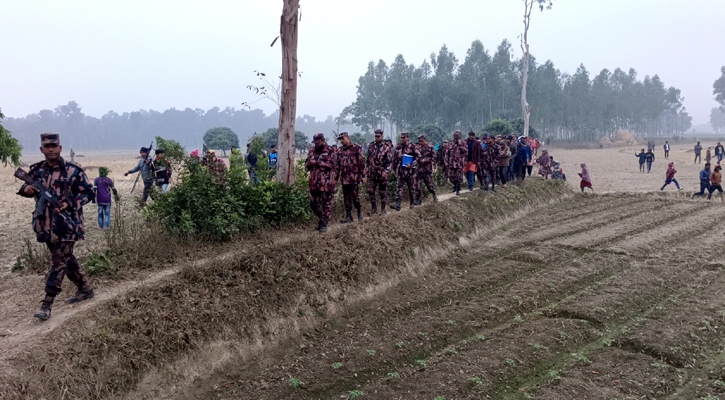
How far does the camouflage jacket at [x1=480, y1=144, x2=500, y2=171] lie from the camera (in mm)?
14320

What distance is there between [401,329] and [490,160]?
361 inches

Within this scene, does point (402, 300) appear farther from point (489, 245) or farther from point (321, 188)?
point (489, 245)

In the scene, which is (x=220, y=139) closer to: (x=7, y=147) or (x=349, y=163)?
(x=7, y=147)

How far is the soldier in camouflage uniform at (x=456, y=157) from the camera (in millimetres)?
13258

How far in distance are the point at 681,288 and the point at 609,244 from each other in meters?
2.81

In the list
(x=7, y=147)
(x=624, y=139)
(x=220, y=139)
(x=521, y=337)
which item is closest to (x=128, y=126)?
(x=220, y=139)

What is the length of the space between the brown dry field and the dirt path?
0.08ft

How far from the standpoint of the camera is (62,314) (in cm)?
542

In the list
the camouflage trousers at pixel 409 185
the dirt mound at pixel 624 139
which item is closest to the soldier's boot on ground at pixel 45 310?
the camouflage trousers at pixel 409 185

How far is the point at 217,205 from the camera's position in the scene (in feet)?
25.9

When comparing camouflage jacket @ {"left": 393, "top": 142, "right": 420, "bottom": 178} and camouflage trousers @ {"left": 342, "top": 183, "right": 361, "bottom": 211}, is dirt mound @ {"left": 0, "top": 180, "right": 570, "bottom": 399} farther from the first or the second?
camouflage jacket @ {"left": 393, "top": 142, "right": 420, "bottom": 178}

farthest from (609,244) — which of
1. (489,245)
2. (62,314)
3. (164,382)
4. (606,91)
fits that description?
(606,91)

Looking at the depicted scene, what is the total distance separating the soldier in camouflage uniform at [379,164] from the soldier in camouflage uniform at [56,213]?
5.80 meters

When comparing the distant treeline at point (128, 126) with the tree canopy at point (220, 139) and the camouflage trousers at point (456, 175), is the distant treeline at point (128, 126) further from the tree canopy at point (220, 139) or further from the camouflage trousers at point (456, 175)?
the camouflage trousers at point (456, 175)
